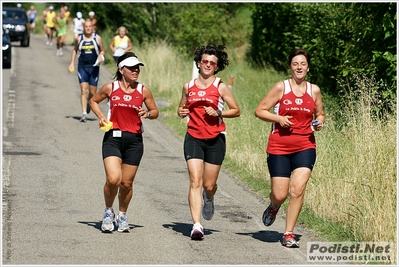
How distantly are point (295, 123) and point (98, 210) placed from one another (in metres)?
3.02

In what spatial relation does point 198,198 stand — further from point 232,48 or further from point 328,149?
point 232,48

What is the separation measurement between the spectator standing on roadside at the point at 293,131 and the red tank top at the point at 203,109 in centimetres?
49

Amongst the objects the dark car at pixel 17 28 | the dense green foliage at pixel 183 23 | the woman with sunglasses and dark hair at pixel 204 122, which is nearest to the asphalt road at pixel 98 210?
the woman with sunglasses and dark hair at pixel 204 122

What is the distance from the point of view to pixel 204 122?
31.0 feet

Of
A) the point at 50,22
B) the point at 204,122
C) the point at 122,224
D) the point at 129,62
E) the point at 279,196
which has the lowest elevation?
the point at 50,22

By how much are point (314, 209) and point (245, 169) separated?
132 inches

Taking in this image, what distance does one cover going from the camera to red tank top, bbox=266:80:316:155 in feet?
29.6

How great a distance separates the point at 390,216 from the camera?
901 cm

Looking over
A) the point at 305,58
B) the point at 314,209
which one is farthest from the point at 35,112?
the point at 305,58

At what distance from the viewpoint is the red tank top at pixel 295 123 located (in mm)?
9023

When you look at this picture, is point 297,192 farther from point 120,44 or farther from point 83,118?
point 120,44

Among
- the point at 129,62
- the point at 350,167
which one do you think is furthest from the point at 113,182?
the point at 350,167

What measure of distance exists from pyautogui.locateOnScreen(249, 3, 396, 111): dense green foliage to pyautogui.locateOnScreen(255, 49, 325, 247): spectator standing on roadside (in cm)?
518

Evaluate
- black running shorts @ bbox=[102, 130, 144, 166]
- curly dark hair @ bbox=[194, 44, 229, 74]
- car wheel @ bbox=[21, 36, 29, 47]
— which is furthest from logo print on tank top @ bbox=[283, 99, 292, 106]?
car wheel @ bbox=[21, 36, 29, 47]
